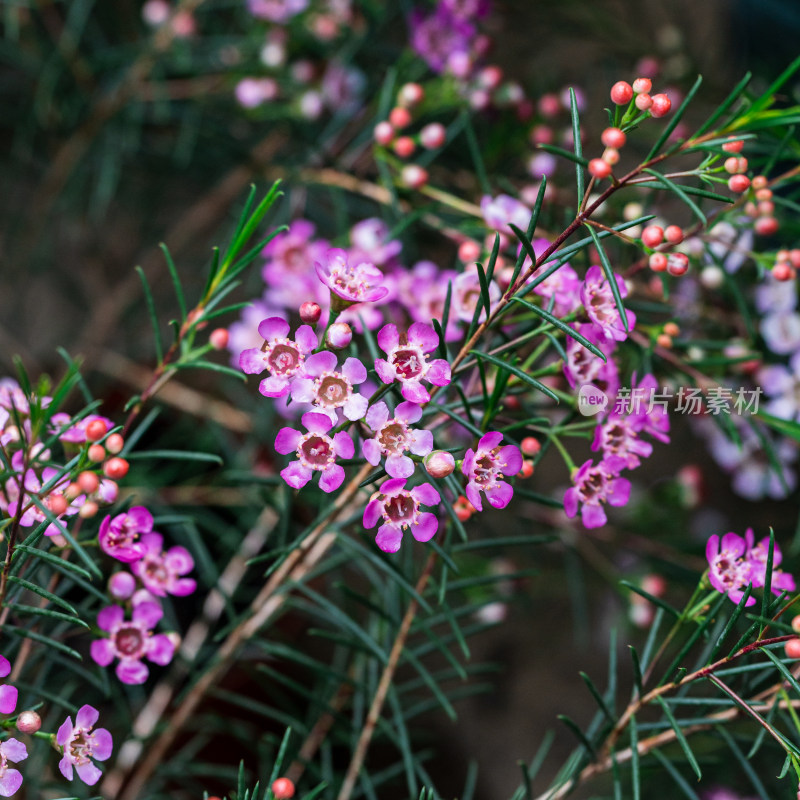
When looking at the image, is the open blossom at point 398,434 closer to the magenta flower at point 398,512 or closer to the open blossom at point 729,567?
the magenta flower at point 398,512

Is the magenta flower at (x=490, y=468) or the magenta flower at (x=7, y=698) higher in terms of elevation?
the magenta flower at (x=490, y=468)

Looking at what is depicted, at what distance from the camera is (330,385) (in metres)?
0.37

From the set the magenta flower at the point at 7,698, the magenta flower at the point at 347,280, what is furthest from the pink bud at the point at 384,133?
the magenta flower at the point at 7,698

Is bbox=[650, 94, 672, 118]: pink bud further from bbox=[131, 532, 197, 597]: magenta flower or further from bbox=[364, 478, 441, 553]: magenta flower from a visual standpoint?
Answer: bbox=[131, 532, 197, 597]: magenta flower

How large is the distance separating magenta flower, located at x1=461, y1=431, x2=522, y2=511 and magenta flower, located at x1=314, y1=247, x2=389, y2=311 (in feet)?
0.31

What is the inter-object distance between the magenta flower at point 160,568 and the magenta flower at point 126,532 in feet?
0.12

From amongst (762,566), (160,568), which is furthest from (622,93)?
(160,568)

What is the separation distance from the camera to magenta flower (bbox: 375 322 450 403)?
36 centimetres

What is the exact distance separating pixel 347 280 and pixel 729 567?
0.89ft

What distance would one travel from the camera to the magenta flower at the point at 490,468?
1.22 ft

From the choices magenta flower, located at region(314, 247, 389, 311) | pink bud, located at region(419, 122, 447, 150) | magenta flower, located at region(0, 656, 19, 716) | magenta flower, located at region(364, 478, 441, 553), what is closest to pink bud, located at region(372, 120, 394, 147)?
pink bud, located at region(419, 122, 447, 150)

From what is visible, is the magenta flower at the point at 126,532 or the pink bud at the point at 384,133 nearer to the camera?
the magenta flower at the point at 126,532

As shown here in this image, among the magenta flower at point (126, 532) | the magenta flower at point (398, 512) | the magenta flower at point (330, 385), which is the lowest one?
the magenta flower at point (126, 532)

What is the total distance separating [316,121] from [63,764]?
28.6 inches
